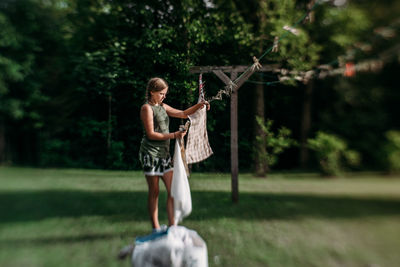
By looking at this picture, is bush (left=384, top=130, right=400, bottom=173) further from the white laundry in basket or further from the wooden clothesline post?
the wooden clothesline post

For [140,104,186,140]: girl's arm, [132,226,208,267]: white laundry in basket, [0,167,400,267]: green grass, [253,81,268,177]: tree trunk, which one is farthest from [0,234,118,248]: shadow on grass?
[253,81,268,177]: tree trunk

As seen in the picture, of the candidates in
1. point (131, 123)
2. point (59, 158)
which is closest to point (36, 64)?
point (59, 158)

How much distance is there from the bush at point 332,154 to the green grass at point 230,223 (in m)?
0.22

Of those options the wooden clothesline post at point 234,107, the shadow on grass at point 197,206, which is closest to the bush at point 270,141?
the wooden clothesline post at point 234,107

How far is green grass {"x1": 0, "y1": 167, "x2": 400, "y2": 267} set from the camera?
308cm

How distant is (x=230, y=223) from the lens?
4305 mm

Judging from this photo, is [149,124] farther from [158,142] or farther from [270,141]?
[270,141]

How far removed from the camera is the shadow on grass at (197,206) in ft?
15.7

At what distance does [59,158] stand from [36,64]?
17.6ft

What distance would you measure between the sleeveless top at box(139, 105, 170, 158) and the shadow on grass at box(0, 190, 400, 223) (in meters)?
1.85

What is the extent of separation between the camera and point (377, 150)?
7.50ft

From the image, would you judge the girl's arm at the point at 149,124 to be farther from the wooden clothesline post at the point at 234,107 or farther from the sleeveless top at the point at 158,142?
the wooden clothesline post at the point at 234,107

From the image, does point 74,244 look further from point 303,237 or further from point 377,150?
point 377,150

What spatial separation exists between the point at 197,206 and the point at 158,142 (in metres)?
2.52
